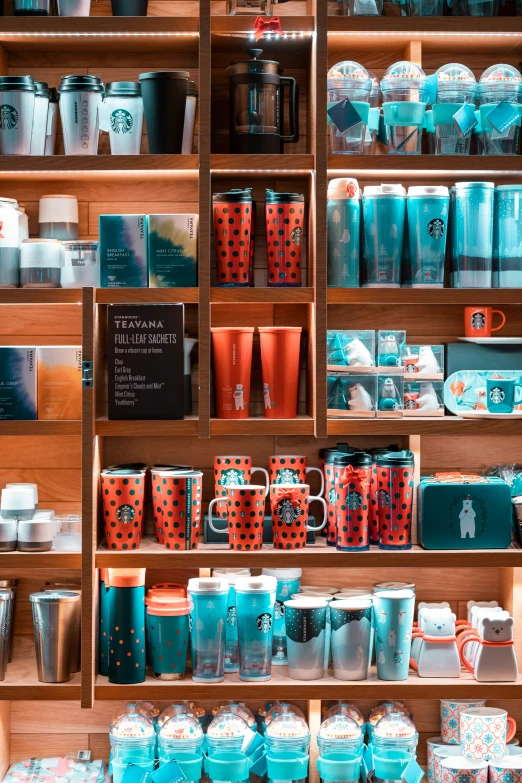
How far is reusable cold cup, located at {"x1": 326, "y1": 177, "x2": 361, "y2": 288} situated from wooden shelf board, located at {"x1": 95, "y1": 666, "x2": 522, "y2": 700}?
103cm

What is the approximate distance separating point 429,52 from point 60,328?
1314 millimetres

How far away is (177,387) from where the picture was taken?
2404mm

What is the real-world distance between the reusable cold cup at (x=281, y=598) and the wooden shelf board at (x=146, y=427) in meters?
0.48

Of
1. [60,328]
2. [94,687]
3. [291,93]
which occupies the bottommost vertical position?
[94,687]

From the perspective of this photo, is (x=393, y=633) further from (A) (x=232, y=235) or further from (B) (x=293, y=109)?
(B) (x=293, y=109)

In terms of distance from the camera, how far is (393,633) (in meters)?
2.39

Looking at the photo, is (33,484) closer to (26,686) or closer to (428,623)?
(26,686)

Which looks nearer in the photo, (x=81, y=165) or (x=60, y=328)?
(x=81, y=165)

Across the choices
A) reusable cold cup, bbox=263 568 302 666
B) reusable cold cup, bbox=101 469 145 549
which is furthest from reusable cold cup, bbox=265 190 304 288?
reusable cold cup, bbox=263 568 302 666

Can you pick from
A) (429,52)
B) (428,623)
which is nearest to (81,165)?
(429,52)

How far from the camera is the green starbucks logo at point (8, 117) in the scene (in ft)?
7.84

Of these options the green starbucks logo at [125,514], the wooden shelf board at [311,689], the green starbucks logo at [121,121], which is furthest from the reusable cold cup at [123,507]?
the green starbucks logo at [121,121]

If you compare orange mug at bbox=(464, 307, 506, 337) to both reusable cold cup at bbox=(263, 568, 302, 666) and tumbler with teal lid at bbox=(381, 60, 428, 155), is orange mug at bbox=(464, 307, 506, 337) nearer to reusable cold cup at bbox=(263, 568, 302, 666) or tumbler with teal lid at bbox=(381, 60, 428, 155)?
tumbler with teal lid at bbox=(381, 60, 428, 155)

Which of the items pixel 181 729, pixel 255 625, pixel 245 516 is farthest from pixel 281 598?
pixel 181 729
